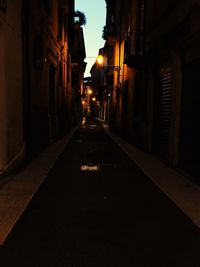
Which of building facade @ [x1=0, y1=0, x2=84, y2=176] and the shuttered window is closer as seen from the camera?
building facade @ [x1=0, y1=0, x2=84, y2=176]

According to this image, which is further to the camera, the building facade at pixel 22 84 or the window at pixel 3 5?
the building facade at pixel 22 84

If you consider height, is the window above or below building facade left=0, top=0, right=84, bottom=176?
above

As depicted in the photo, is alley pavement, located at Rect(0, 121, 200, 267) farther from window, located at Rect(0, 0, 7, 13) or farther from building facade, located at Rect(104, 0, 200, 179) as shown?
window, located at Rect(0, 0, 7, 13)

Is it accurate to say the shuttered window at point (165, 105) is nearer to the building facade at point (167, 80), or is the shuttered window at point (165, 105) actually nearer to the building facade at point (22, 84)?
the building facade at point (167, 80)

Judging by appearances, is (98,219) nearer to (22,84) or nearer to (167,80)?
(22,84)

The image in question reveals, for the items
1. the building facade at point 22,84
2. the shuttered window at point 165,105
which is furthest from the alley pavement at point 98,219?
the shuttered window at point 165,105

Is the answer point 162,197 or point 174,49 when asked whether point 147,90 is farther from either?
point 162,197

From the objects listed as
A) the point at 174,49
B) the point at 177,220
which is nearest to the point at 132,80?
the point at 174,49

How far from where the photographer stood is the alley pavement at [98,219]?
3785 millimetres

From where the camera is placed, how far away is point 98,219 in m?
5.09

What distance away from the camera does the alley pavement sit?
12.4 ft

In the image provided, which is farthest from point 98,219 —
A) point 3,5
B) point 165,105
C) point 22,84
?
point 165,105

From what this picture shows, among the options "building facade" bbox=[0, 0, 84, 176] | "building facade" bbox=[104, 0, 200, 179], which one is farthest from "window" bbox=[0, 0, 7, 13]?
"building facade" bbox=[104, 0, 200, 179]

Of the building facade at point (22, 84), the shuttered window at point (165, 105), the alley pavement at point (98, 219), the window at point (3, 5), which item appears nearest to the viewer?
the alley pavement at point (98, 219)
